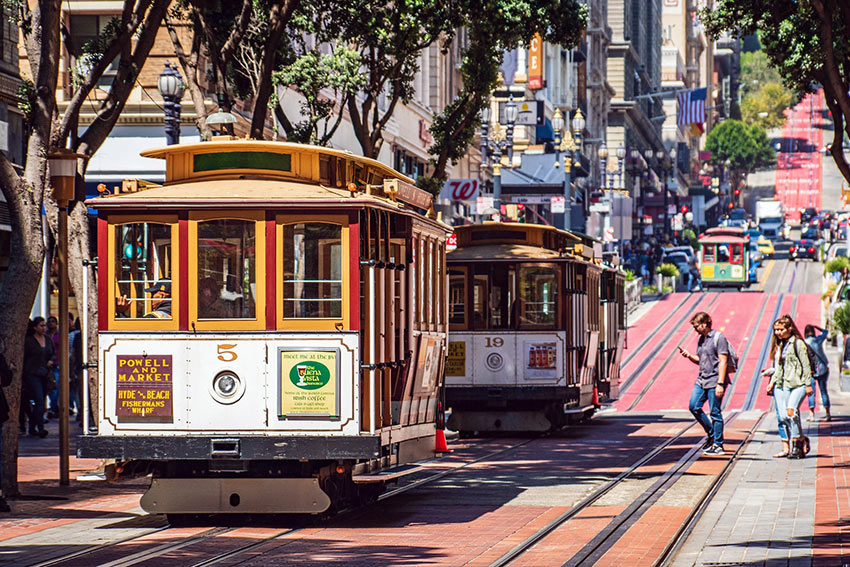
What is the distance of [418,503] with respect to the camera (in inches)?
616

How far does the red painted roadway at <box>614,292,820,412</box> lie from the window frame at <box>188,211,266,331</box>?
71.4 feet

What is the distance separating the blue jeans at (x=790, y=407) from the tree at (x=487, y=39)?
772cm

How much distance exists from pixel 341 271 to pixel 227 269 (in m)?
1.00

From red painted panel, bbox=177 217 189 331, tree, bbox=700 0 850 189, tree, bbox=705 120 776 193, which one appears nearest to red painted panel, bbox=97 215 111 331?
red painted panel, bbox=177 217 189 331

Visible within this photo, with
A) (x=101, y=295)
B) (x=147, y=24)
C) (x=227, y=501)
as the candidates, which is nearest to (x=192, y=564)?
(x=227, y=501)

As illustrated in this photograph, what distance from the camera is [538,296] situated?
24312mm

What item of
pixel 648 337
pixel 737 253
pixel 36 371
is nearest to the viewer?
pixel 36 371

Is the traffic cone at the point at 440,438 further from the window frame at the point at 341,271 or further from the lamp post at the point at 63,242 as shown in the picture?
the lamp post at the point at 63,242

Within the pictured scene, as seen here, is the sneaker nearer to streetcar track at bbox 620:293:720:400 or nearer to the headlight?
the headlight

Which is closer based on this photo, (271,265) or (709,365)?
(271,265)

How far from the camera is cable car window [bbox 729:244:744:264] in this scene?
76.6 meters

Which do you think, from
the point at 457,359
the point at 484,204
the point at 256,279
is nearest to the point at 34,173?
the point at 256,279

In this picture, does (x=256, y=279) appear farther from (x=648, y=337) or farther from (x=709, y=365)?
(x=648, y=337)

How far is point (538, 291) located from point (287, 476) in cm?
1125
